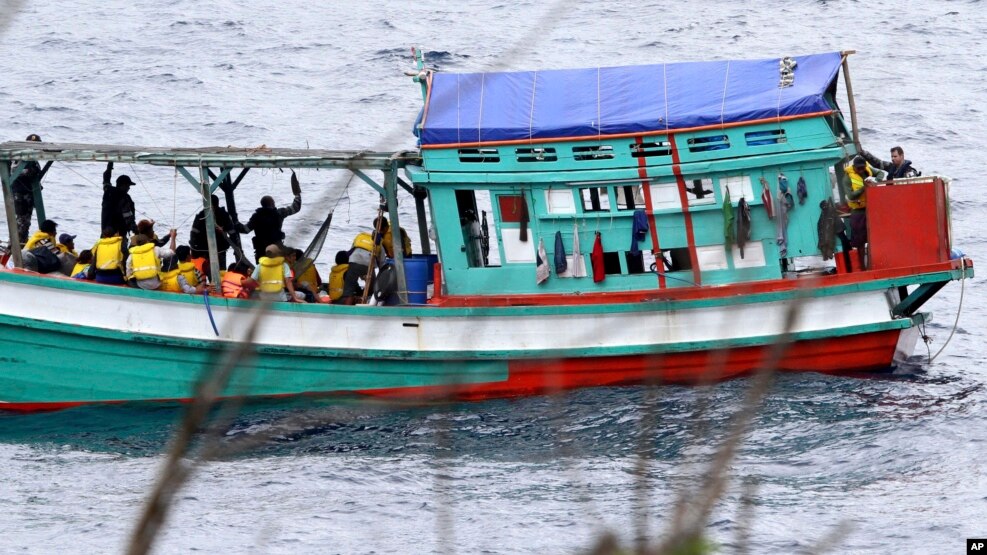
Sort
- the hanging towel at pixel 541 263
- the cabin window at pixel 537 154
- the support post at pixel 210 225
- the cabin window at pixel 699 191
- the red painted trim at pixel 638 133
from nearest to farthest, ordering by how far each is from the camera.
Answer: the red painted trim at pixel 638 133 < the support post at pixel 210 225 < the cabin window at pixel 537 154 < the cabin window at pixel 699 191 < the hanging towel at pixel 541 263

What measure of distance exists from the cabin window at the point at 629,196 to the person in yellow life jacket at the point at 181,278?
15.5 feet

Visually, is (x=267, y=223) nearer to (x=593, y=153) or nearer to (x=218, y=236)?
(x=218, y=236)

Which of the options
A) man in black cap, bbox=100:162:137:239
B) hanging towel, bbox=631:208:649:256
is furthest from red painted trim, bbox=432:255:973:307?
man in black cap, bbox=100:162:137:239

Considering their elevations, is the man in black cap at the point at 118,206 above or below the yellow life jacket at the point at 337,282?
above

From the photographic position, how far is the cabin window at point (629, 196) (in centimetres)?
1471

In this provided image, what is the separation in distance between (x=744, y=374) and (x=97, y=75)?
26112mm

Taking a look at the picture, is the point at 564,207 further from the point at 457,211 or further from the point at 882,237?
the point at 882,237

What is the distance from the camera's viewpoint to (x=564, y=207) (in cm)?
1477

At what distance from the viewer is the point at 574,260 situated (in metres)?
15.0

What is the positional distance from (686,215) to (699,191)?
30cm

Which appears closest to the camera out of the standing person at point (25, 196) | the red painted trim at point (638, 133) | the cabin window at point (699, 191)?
the red painted trim at point (638, 133)

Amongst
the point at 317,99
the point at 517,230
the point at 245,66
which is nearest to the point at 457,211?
the point at 517,230

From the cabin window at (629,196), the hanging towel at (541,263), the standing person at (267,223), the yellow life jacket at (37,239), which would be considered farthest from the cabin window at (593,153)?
the yellow life jacket at (37,239)

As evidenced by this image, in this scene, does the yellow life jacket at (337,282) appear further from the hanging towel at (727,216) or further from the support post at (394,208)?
the hanging towel at (727,216)
